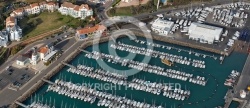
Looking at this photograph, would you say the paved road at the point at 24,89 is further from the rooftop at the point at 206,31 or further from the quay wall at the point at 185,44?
the rooftop at the point at 206,31

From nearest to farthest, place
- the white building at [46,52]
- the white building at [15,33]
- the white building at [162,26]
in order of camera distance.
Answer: the white building at [46,52]
the white building at [15,33]
the white building at [162,26]

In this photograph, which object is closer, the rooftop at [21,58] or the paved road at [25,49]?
the rooftop at [21,58]

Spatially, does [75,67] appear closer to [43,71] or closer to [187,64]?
[43,71]

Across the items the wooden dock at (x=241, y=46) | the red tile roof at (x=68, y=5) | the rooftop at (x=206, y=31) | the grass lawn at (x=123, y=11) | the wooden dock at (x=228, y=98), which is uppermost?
the red tile roof at (x=68, y=5)

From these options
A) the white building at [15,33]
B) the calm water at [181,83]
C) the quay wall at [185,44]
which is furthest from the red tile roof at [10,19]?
the quay wall at [185,44]

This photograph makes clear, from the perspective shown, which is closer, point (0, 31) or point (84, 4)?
point (0, 31)

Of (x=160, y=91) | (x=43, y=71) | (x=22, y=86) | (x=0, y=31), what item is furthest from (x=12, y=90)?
(x=160, y=91)

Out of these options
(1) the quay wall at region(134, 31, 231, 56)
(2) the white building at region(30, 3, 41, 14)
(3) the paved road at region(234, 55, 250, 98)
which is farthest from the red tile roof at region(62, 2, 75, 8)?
(3) the paved road at region(234, 55, 250, 98)
